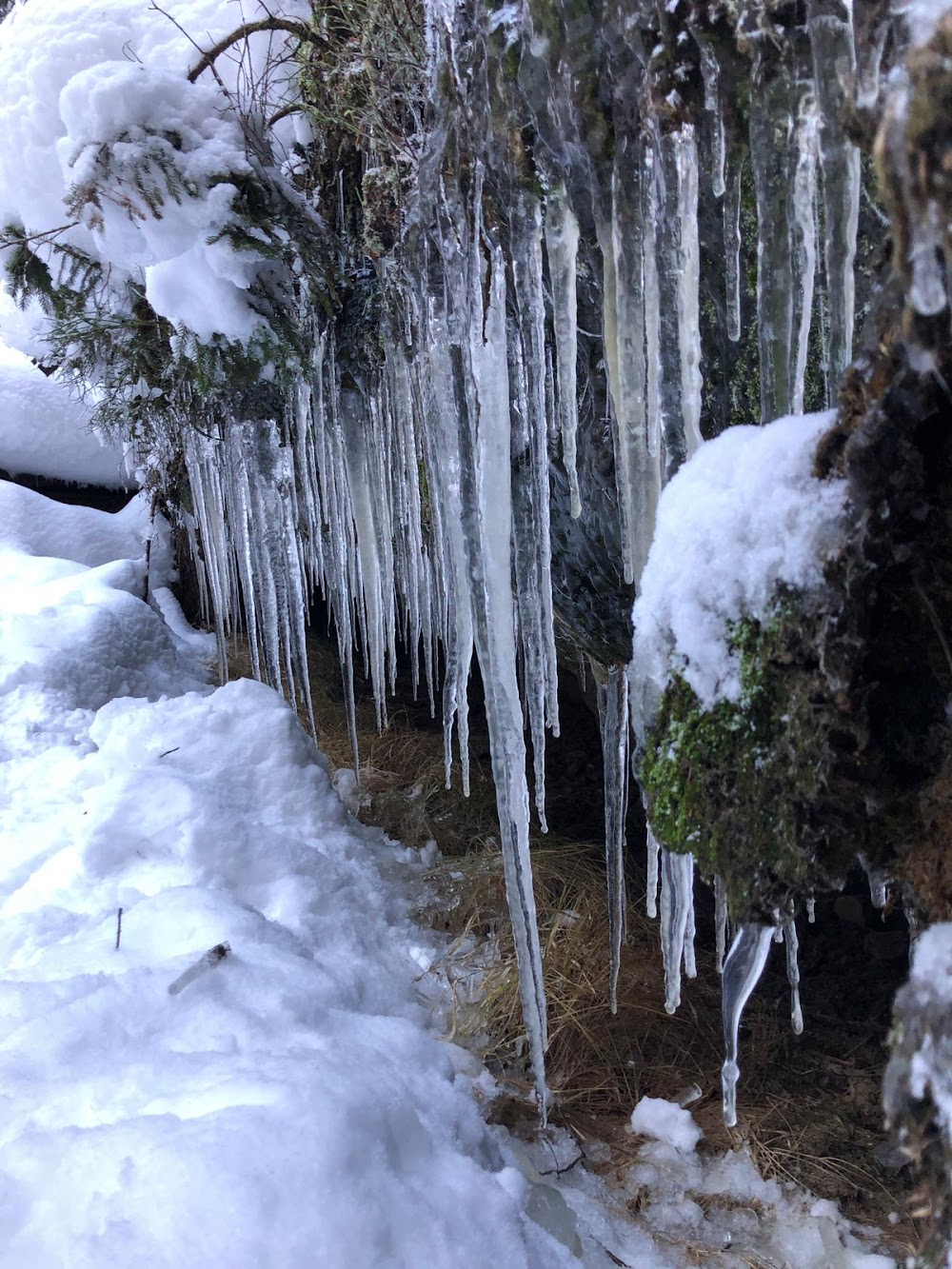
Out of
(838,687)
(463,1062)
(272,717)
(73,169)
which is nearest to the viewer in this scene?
(838,687)

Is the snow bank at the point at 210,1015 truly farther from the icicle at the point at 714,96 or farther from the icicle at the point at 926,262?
the icicle at the point at 714,96

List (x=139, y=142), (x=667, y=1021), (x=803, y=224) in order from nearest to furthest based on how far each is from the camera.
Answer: (x=803, y=224), (x=139, y=142), (x=667, y=1021)

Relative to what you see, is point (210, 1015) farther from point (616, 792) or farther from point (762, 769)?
point (762, 769)

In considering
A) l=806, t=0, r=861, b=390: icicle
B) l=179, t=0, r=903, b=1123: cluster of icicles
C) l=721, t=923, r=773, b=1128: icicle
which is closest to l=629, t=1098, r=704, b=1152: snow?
l=179, t=0, r=903, b=1123: cluster of icicles

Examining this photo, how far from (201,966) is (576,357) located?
72.9 inches

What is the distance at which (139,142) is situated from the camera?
228 centimetres

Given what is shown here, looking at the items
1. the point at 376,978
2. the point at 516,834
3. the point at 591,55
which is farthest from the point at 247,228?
the point at 376,978

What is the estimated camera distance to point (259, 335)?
8.92ft

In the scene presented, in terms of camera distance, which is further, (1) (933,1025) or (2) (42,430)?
(2) (42,430)

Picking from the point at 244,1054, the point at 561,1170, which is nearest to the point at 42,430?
the point at 244,1054

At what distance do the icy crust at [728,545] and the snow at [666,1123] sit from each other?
80.5 inches

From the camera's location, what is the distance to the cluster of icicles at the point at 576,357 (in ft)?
3.35

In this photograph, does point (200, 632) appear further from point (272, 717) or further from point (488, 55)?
point (488, 55)

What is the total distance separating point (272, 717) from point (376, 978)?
5.00 ft
